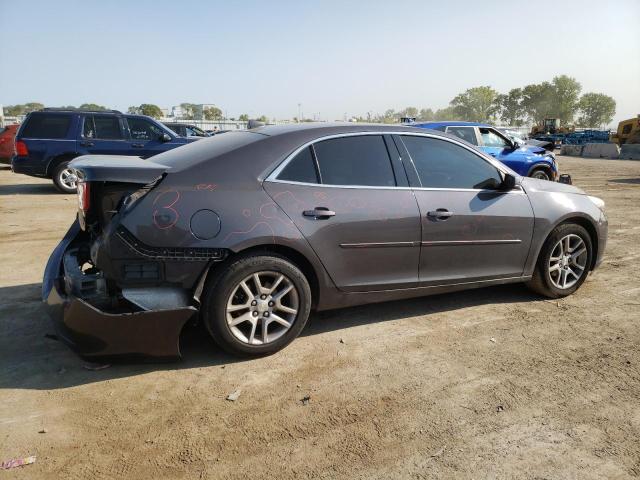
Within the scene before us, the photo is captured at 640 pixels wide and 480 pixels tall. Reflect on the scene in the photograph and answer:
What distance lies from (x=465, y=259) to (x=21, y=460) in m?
3.29

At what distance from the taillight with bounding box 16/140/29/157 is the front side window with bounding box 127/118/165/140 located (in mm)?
2214

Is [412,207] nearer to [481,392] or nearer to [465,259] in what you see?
[465,259]

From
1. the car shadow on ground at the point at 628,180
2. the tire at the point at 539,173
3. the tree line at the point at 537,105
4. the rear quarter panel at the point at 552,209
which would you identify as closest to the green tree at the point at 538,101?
the tree line at the point at 537,105

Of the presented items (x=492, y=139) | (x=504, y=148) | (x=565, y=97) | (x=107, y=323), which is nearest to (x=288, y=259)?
(x=107, y=323)

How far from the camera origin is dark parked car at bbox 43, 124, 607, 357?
2.91 metres

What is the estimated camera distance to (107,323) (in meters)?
2.80

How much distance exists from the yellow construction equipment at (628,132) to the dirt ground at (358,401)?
34184 mm

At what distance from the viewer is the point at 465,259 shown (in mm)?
3908

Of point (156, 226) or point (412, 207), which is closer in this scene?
point (156, 226)

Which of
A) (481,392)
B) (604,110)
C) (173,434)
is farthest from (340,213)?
(604,110)

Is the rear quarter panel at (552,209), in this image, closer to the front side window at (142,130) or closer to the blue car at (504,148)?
the blue car at (504,148)

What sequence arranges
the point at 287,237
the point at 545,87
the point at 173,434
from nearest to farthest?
1. the point at 173,434
2. the point at 287,237
3. the point at 545,87

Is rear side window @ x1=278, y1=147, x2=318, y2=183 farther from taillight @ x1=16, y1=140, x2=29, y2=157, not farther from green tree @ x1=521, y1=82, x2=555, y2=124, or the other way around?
green tree @ x1=521, y1=82, x2=555, y2=124

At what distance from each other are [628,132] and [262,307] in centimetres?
3860
